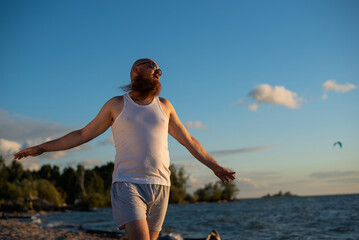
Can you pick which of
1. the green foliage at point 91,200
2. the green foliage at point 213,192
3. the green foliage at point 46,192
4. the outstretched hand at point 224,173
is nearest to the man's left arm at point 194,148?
the outstretched hand at point 224,173

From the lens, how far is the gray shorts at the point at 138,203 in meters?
2.69

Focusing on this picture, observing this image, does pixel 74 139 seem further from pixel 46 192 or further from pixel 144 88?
pixel 46 192

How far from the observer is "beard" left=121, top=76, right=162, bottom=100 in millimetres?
3008

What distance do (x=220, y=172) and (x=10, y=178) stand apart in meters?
78.7

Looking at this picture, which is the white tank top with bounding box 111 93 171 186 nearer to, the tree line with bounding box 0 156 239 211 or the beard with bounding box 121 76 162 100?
the beard with bounding box 121 76 162 100

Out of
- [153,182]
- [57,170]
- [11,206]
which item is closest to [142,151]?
[153,182]

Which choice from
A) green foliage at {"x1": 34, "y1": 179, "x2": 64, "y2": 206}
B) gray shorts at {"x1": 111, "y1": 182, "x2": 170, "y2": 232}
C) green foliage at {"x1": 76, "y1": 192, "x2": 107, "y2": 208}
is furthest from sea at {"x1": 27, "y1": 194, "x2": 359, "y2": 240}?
green foliage at {"x1": 76, "y1": 192, "x2": 107, "y2": 208}

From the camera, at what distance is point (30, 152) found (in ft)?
10.2

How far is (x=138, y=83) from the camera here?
3.03 meters

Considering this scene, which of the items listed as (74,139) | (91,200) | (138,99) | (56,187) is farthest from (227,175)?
(56,187)

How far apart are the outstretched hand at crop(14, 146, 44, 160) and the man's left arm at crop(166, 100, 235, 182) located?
114cm

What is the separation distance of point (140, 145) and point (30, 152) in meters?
0.99

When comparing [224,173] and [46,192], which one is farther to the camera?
[46,192]

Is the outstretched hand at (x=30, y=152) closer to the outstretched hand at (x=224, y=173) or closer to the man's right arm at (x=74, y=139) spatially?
the man's right arm at (x=74, y=139)
